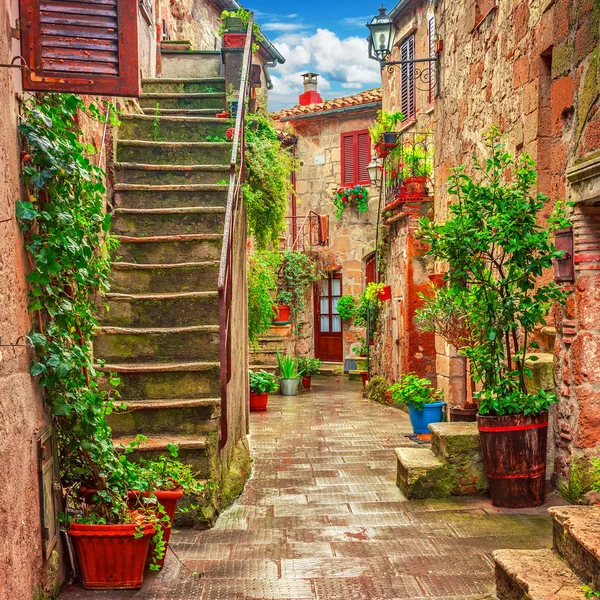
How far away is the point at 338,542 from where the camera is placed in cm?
441

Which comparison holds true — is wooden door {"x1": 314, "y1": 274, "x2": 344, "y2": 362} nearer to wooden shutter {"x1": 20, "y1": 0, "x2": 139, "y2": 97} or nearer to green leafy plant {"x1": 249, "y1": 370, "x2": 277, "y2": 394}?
green leafy plant {"x1": 249, "y1": 370, "x2": 277, "y2": 394}

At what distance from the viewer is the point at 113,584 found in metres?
3.48

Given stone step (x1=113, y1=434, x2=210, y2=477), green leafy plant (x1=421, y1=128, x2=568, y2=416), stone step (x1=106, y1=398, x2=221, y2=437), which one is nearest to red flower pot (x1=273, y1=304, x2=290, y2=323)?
green leafy plant (x1=421, y1=128, x2=568, y2=416)

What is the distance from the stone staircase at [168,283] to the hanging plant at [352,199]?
10.0 metres

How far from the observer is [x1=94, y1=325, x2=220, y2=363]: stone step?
17.1 ft

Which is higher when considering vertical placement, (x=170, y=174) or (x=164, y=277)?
(x=170, y=174)

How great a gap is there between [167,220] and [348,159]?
41.5 feet

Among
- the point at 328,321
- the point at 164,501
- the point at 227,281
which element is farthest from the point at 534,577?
the point at 328,321

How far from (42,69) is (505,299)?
10.7 feet

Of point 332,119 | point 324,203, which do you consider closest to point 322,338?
point 324,203

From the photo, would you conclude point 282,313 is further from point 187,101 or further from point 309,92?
point 187,101

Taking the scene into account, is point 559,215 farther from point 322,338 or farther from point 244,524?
point 322,338

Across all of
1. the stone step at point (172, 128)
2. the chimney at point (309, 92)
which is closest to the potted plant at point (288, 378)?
the stone step at point (172, 128)

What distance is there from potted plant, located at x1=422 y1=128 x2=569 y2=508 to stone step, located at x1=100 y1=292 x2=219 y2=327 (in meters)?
1.73
